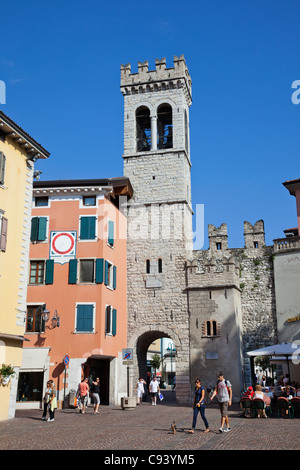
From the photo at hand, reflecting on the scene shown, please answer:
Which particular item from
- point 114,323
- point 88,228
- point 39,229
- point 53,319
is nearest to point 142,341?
point 114,323

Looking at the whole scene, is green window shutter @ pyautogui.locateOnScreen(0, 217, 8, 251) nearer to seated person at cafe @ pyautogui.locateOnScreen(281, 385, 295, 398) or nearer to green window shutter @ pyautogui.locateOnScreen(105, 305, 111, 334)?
green window shutter @ pyautogui.locateOnScreen(105, 305, 111, 334)

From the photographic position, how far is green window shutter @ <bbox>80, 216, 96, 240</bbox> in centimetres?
2552

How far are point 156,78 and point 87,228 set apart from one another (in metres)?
12.6


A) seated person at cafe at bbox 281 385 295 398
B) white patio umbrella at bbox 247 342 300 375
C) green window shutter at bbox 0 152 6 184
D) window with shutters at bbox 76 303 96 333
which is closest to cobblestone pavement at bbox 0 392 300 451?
seated person at cafe at bbox 281 385 295 398

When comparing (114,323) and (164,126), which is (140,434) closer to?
(114,323)

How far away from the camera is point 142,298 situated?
2866cm

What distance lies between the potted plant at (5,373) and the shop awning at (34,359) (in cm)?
650

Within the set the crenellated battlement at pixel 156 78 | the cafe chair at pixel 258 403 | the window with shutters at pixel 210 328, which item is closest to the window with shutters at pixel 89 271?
the window with shutters at pixel 210 328

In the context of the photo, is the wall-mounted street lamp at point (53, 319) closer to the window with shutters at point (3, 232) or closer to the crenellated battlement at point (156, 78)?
the window with shutters at point (3, 232)

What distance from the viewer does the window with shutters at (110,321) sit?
25.0 metres

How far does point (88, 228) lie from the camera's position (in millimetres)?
25609

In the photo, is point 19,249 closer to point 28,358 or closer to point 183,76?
point 28,358

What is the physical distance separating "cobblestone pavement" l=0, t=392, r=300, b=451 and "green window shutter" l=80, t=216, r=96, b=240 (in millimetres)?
9564
